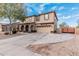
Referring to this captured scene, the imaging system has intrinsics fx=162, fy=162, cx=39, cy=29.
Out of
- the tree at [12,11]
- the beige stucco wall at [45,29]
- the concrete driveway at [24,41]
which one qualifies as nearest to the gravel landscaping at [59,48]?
the concrete driveway at [24,41]

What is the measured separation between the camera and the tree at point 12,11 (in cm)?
169

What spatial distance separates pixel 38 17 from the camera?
5.70 feet

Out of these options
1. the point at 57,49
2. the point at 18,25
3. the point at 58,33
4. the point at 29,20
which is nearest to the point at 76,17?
the point at 58,33

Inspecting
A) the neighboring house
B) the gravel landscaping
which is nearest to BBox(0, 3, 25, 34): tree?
the neighboring house

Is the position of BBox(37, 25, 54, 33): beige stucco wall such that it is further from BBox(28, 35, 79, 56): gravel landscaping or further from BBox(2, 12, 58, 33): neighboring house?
BBox(28, 35, 79, 56): gravel landscaping

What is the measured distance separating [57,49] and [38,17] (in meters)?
0.40

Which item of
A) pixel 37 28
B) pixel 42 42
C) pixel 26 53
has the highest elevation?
pixel 37 28

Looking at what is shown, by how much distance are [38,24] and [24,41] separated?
0.79 feet

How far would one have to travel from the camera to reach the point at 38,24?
5.79 feet

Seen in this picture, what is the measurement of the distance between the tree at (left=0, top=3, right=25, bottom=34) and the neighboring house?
0.07m

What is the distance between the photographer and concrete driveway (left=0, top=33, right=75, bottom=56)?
167cm

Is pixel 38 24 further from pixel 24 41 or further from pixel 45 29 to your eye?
pixel 24 41

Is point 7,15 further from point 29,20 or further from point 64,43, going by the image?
point 64,43

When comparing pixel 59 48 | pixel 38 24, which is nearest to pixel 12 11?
pixel 38 24
